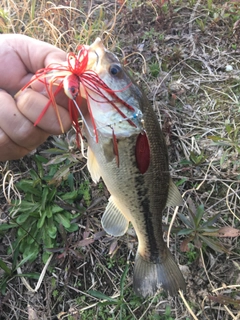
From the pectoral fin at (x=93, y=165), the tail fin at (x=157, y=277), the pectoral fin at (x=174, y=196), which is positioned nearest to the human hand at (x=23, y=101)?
the pectoral fin at (x=93, y=165)

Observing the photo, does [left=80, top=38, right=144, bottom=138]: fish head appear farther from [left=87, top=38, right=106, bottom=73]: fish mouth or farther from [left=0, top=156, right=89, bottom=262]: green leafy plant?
[left=0, top=156, right=89, bottom=262]: green leafy plant

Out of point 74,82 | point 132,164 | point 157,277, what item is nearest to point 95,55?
point 74,82

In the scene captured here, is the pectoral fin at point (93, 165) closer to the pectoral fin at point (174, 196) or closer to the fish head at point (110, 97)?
→ the fish head at point (110, 97)

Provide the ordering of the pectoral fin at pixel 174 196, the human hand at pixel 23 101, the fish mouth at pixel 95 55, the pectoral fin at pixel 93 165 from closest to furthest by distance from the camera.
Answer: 1. the human hand at pixel 23 101
2. the fish mouth at pixel 95 55
3. the pectoral fin at pixel 93 165
4. the pectoral fin at pixel 174 196

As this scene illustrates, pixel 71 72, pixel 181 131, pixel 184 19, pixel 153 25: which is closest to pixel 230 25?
pixel 184 19

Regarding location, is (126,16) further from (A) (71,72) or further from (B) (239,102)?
(A) (71,72)

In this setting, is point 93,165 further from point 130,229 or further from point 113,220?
point 130,229
